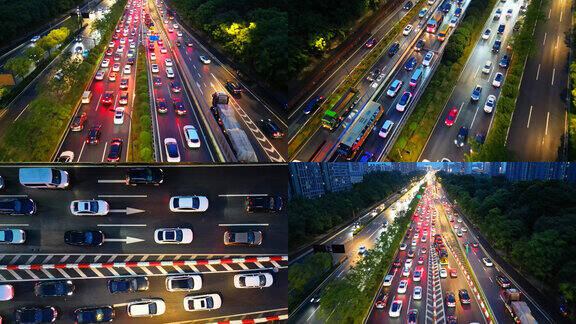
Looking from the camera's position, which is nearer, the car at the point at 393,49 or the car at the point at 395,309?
the car at the point at 395,309

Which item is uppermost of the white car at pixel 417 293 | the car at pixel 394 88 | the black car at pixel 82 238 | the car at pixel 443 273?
the car at pixel 394 88

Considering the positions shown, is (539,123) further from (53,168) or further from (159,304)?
(53,168)

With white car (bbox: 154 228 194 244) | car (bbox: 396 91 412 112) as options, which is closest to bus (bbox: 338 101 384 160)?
car (bbox: 396 91 412 112)

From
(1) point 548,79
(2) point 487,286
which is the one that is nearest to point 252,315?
(2) point 487,286

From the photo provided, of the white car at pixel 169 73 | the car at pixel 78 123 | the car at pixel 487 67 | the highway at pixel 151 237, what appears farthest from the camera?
the car at pixel 487 67

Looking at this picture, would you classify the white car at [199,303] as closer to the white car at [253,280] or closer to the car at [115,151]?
the white car at [253,280]

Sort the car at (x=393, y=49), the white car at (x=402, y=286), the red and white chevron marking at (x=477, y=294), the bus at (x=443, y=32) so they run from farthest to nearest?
the bus at (x=443, y=32) → the car at (x=393, y=49) → the white car at (x=402, y=286) → the red and white chevron marking at (x=477, y=294)

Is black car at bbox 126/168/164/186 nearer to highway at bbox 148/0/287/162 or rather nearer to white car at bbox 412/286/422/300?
highway at bbox 148/0/287/162

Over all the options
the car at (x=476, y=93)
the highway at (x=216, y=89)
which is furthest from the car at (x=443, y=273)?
the car at (x=476, y=93)

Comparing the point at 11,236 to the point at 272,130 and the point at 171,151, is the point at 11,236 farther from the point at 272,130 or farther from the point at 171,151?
the point at 272,130
